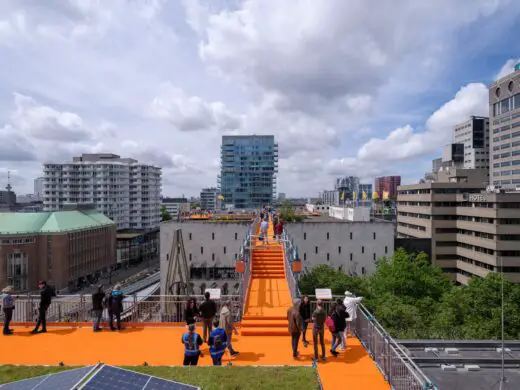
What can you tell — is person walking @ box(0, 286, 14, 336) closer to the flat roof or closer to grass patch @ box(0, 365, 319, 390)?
grass patch @ box(0, 365, 319, 390)

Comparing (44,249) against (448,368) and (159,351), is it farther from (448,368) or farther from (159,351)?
(448,368)

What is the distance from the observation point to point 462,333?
Result: 22.3 meters

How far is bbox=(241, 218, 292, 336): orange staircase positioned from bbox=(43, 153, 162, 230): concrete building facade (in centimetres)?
10049

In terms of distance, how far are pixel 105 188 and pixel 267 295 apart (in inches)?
4281

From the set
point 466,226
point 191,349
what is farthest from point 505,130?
point 191,349

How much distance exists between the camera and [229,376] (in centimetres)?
762

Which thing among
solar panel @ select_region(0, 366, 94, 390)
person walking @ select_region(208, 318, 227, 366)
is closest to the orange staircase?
person walking @ select_region(208, 318, 227, 366)

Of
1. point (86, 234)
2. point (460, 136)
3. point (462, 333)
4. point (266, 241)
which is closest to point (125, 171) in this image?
point (86, 234)

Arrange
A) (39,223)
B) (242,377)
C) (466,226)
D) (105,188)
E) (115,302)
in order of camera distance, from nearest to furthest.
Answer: (242,377) < (115,302) < (466,226) < (39,223) < (105,188)

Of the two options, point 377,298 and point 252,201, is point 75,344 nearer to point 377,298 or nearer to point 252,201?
point 377,298

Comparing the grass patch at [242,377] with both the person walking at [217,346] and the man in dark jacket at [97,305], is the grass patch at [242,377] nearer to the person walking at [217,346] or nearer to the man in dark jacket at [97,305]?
the person walking at [217,346]

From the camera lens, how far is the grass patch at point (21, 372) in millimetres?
7757

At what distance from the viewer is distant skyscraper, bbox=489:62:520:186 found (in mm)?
95938

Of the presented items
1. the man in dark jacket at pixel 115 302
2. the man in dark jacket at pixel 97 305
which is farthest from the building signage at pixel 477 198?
the man in dark jacket at pixel 97 305
